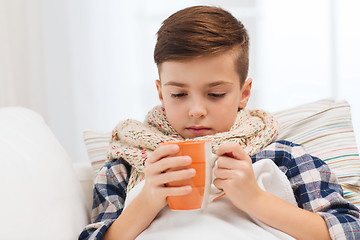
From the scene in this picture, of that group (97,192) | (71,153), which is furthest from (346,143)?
(71,153)

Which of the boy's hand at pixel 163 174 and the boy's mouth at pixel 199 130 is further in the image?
the boy's mouth at pixel 199 130

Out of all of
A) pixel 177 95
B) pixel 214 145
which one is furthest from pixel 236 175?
pixel 177 95

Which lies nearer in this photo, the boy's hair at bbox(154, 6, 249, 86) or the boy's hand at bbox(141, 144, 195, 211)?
the boy's hand at bbox(141, 144, 195, 211)

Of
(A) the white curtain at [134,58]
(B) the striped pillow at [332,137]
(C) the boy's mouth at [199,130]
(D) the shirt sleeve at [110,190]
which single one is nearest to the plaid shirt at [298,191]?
(D) the shirt sleeve at [110,190]

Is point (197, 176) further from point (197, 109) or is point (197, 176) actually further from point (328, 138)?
point (328, 138)

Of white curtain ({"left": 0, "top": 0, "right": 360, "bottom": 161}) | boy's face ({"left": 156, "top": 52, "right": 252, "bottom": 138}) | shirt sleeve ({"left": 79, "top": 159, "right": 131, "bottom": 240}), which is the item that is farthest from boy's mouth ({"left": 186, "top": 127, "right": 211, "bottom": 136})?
white curtain ({"left": 0, "top": 0, "right": 360, "bottom": 161})

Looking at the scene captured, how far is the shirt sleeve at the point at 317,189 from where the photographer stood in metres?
0.99

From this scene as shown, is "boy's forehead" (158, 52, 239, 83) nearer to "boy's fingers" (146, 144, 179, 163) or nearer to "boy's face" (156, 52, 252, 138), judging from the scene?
"boy's face" (156, 52, 252, 138)

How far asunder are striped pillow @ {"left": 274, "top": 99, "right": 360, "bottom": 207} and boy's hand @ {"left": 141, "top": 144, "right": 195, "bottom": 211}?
62 centimetres

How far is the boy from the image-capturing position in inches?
37.4

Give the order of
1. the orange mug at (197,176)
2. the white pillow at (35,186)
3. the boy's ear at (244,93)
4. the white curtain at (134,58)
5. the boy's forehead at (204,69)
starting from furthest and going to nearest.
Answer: the white curtain at (134,58) < the boy's ear at (244,93) < the boy's forehead at (204,69) < the white pillow at (35,186) < the orange mug at (197,176)

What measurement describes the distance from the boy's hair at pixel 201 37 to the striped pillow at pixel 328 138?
0.33 meters

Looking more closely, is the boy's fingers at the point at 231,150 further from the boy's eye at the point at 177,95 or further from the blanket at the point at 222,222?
the boy's eye at the point at 177,95

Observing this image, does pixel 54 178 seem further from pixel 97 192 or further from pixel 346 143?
pixel 346 143
